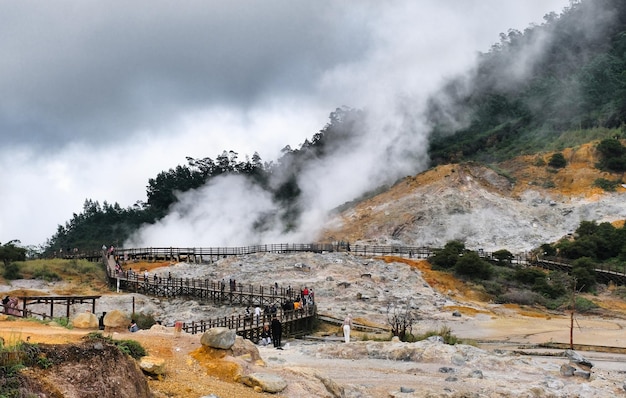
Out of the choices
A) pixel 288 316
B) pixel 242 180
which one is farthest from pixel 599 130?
pixel 288 316

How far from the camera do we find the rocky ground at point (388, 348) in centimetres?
1380

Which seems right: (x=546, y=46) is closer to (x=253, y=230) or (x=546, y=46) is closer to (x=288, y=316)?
(x=253, y=230)

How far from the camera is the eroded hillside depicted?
65.2m

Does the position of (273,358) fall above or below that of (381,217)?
below

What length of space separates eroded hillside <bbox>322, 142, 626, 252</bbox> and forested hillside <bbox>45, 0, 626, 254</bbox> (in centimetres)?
980

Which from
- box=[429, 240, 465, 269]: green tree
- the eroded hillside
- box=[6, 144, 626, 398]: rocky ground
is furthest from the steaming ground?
box=[429, 240, 465, 269]: green tree

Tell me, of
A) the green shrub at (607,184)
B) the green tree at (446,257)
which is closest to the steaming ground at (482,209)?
the green shrub at (607,184)

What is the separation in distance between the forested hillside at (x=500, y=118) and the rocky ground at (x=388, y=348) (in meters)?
37.1

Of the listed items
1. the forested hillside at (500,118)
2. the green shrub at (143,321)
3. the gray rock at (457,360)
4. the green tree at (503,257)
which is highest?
the forested hillside at (500,118)

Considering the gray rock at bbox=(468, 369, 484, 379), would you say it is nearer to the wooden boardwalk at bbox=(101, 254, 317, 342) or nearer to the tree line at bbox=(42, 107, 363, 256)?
the wooden boardwalk at bbox=(101, 254, 317, 342)

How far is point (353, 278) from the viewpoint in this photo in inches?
1918

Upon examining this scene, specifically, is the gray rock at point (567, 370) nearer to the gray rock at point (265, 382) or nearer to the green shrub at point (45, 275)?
the gray rock at point (265, 382)

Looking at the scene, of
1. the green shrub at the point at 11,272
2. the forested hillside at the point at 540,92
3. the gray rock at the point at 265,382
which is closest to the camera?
the gray rock at the point at 265,382

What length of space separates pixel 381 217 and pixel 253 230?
21.1m
